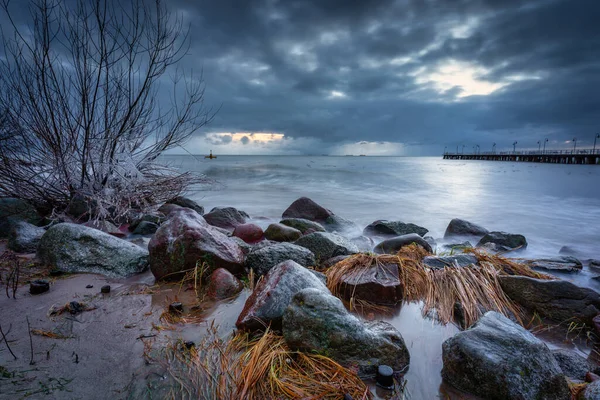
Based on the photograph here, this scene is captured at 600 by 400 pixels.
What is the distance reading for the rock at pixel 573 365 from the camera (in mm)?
2320

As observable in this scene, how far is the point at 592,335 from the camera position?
114 inches

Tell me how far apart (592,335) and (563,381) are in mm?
1408

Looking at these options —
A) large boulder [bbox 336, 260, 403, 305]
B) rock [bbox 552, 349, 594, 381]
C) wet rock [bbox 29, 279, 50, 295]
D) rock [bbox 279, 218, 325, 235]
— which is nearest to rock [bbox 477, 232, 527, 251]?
rock [bbox 279, 218, 325, 235]

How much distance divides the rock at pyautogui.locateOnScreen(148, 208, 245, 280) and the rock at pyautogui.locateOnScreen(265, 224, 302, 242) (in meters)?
2.14

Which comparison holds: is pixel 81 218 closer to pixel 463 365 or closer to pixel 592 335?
pixel 463 365

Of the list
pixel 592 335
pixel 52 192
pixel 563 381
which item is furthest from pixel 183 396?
pixel 52 192

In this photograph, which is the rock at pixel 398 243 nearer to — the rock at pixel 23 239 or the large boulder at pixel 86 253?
the large boulder at pixel 86 253

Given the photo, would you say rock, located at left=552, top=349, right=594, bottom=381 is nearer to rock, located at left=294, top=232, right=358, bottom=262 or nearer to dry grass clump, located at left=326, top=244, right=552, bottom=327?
dry grass clump, located at left=326, top=244, right=552, bottom=327

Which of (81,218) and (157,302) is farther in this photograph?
(81,218)

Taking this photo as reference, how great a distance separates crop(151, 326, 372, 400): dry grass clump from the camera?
78.3 inches

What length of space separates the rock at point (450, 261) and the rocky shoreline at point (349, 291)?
2 centimetres

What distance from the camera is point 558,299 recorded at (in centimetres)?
315

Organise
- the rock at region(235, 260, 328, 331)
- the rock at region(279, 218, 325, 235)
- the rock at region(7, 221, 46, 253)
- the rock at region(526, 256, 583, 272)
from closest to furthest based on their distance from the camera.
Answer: the rock at region(235, 260, 328, 331) → the rock at region(7, 221, 46, 253) → the rock at region(526, 256, 583, 272) → the rock at region(279, 218, 325, 235)

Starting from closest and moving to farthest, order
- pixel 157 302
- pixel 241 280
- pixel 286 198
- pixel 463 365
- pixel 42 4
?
1. pixel 463 365
2. pixel 157 302
3. pixel 241 280
4. pixel 42 4
5. pixel 286 198
